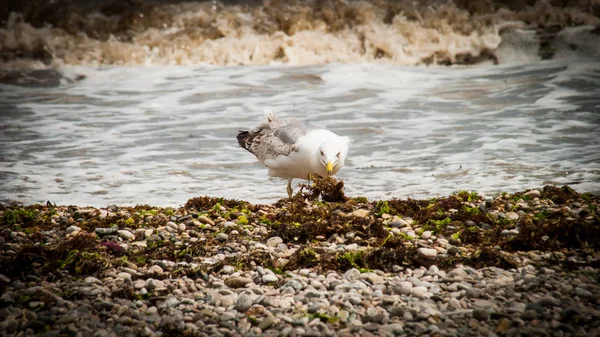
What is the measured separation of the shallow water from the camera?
7.23 metres

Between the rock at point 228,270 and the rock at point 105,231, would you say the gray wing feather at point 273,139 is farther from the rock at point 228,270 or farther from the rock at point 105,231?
the rock at point 228,270

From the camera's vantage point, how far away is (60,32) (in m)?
16.9

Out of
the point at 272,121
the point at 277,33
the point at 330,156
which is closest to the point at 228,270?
the point at 330,156

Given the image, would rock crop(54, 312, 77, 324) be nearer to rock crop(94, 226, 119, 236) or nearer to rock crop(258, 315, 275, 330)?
rock crop(258, 315, 275, 330)

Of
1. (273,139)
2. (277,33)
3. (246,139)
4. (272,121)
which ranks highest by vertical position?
(277,33)

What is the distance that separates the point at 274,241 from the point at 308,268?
56 cm

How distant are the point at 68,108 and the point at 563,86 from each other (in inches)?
346

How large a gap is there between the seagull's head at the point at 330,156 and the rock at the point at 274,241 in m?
1.49

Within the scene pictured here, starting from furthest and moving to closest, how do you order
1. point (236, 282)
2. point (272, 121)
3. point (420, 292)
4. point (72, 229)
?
point (272, 121) → point (72, 229) → point (236, 282) → point (420, 292)

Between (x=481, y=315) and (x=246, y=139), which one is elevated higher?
(x=246, y=139)

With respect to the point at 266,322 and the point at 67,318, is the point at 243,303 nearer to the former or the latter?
the point at 266,322

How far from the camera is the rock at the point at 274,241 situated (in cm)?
465

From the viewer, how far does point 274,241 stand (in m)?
4.69

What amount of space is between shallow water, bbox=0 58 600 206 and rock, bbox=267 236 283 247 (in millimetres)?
2194
